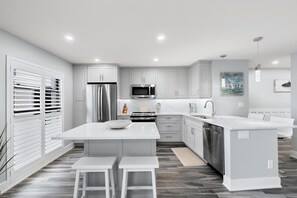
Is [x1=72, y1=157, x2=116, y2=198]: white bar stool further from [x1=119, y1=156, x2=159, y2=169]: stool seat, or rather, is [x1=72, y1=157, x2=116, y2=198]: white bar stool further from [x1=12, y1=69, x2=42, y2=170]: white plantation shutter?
[x1=12, y1=69, x2=42, y2=170]: white plantation shutter

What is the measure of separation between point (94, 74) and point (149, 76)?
5.58ft

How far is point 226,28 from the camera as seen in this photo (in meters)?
2.74

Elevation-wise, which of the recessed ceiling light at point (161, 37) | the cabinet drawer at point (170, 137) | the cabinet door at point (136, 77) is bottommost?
the cabinet drawer at point (170, 137)

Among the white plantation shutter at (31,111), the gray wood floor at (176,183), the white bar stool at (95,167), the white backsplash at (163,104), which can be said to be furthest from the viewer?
the white backsplash at (163,104)

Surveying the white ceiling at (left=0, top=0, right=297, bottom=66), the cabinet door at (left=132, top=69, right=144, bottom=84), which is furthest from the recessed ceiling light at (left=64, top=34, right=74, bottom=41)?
the cabinet door at (left=132, top=69, right=144, bottom=84)

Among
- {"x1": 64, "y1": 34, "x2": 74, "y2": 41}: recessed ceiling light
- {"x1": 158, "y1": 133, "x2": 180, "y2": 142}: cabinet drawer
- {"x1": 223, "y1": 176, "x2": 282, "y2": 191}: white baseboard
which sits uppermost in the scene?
{"x1": 64, "y1": 34, "x2": 74, "y2": 41}: recessed ceiling light

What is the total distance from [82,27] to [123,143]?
1.81m

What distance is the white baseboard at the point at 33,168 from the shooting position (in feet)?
8.77

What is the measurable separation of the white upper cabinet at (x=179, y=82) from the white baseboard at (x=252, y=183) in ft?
11.0

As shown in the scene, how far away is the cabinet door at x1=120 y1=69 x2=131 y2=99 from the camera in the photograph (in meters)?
5.67

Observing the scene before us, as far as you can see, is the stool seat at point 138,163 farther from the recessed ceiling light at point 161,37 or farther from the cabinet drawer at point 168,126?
the cabinet drawer at point 168,126

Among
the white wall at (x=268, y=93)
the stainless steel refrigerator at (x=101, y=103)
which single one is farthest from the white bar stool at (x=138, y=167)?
the white wall at (x=268, y=93)

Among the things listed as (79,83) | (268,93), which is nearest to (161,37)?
(79,83)

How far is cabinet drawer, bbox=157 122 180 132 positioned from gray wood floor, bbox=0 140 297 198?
1620 mm
